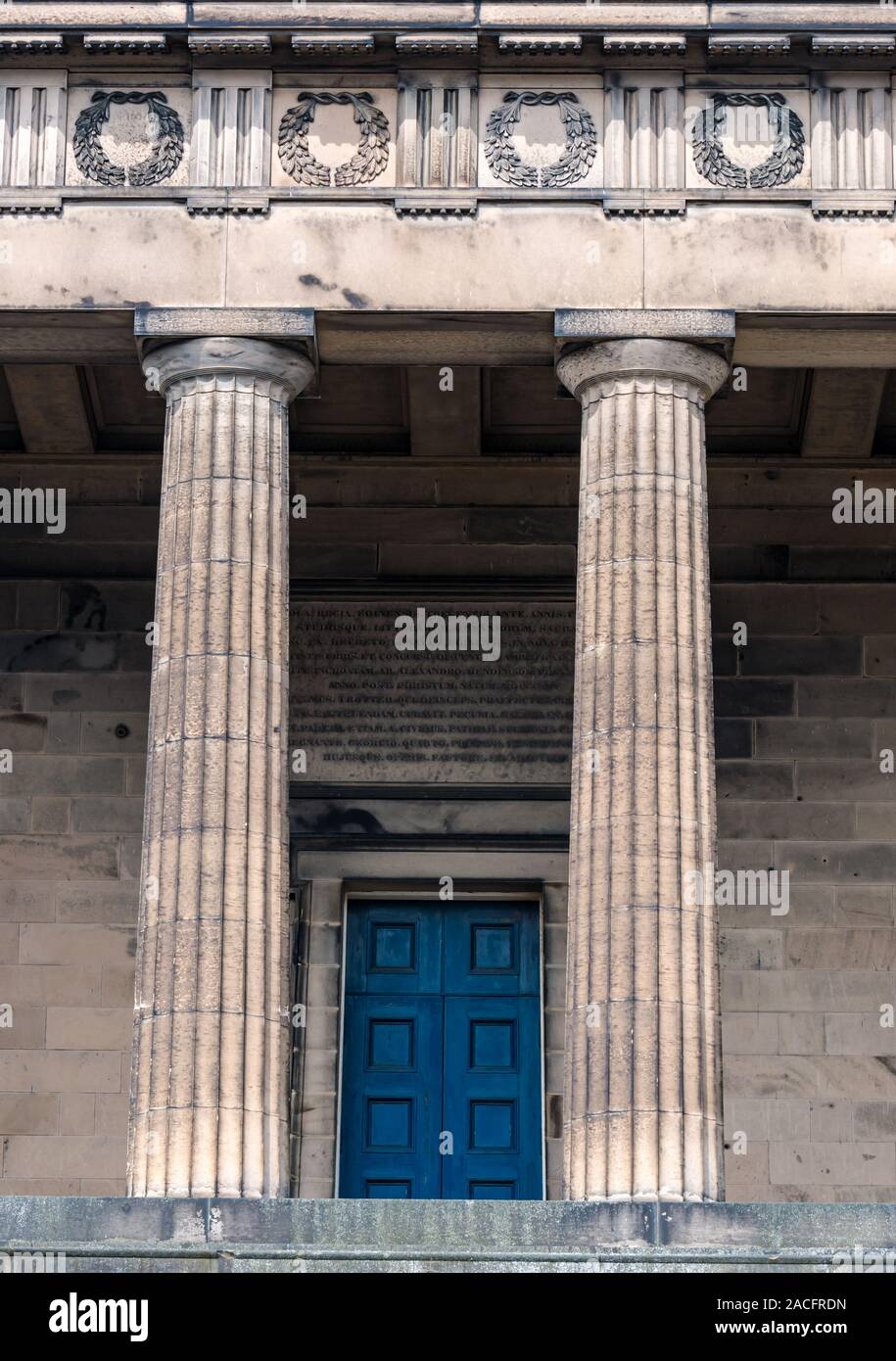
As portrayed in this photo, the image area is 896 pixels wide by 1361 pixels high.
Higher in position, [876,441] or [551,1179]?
[876,441]

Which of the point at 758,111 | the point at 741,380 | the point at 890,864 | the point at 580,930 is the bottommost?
the point at 580,930

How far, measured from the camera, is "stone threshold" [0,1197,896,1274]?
1717cm

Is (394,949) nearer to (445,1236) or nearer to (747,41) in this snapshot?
(445,1236)

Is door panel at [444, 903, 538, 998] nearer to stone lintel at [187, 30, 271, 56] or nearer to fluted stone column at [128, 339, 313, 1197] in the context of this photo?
fluted stone column at [128, 339, 313, 1197]

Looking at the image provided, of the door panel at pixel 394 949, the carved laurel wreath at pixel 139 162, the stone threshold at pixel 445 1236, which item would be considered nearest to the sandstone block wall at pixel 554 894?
the door panel at pixel 394 949

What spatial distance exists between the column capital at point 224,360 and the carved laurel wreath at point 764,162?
356 centimetres

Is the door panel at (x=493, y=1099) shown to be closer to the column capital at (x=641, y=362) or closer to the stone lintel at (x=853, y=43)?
the column capital at (x=641, y=362)

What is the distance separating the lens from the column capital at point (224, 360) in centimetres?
2100

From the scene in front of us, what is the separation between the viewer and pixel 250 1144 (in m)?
19.0

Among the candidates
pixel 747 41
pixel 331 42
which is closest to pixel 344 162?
pixel 331 42

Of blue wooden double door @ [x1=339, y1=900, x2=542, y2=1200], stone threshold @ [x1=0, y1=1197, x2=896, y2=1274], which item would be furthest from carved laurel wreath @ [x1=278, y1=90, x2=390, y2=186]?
stone threshold @ [x1=0, y1=1197, x2=896, y2=1274]

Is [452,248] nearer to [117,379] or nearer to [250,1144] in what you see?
[117,379]
